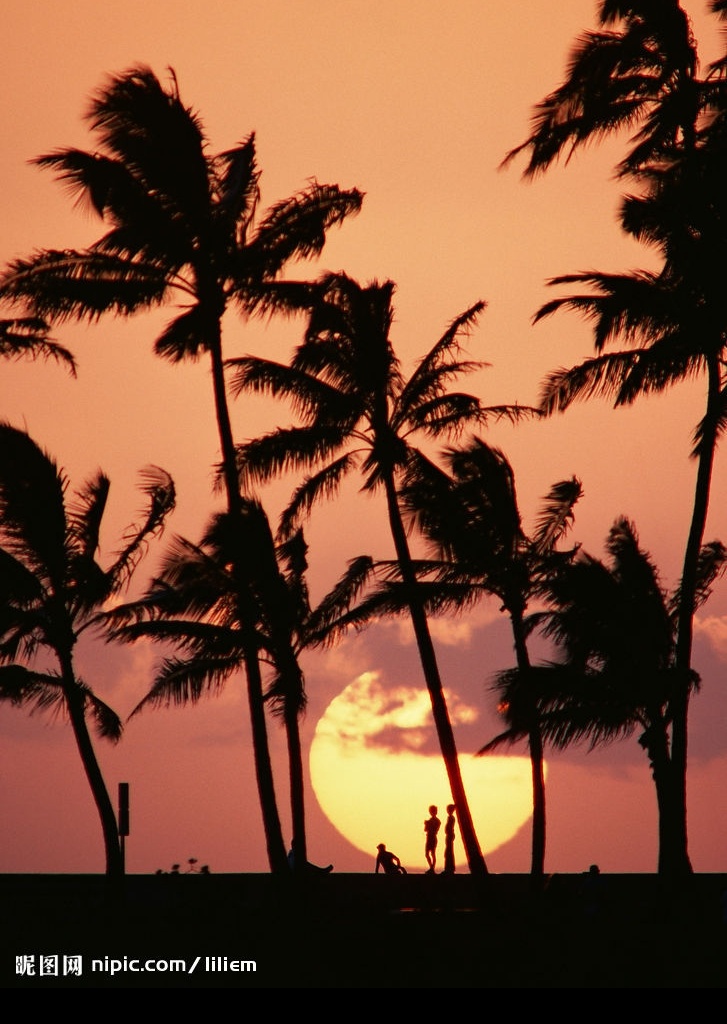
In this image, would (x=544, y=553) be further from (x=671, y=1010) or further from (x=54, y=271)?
(x=671, y=1010)

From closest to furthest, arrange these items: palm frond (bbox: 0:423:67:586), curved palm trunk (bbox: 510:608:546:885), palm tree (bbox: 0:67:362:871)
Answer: palm tree (bbox: 0:67:362:871) < palm frond (bbox: 0:423:67:586) < curved palm trunk (bbox: 510:608:546:885)

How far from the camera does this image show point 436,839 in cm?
3622

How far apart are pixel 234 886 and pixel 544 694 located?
8637 mm

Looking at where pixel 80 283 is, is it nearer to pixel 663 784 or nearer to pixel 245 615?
pixel 245 615

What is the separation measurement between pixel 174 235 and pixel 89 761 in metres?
12.4

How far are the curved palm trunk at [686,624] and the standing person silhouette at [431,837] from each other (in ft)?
29.2

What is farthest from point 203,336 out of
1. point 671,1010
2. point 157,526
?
point 671,1010

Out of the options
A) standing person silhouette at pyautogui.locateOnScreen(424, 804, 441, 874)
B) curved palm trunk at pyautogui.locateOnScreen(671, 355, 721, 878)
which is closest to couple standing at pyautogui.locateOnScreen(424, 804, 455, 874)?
standing person silhouette at pyautogui.locateOnScreen(424, 804, 441, 874)

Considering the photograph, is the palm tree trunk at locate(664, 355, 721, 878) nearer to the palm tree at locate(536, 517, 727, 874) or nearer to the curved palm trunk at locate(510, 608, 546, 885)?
the palm tree at locate(536, 517, 727, 874)

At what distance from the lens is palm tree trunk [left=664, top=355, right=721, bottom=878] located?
86.6 ft

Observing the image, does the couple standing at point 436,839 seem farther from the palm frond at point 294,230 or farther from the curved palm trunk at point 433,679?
the palm frond at point 294,230

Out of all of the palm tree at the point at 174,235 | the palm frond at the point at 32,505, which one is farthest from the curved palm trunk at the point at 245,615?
the palm frond at the point at 32,505

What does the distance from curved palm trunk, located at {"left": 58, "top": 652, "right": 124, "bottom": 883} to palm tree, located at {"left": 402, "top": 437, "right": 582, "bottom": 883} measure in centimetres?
789

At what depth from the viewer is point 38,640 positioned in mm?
32969
